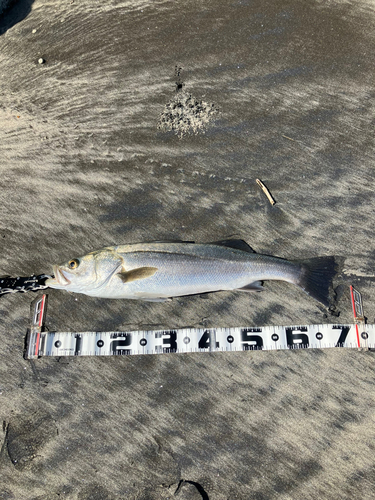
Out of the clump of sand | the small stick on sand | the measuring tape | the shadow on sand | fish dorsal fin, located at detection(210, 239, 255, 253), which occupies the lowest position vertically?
the measuring tape

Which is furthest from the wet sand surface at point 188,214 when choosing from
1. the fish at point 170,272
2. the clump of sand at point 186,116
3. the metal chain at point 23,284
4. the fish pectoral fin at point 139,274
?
the fish pectoral fin at point 139,274

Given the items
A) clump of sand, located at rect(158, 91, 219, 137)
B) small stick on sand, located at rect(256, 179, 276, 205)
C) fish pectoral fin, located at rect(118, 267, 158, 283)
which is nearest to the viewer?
fish pectoral fin, located at rect(118, 267, 158, 283)

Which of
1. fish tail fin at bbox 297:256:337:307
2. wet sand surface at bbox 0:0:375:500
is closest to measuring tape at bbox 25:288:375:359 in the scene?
wet sand surface at bbox 0:0:375:500

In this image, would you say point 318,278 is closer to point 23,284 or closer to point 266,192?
point 266,192

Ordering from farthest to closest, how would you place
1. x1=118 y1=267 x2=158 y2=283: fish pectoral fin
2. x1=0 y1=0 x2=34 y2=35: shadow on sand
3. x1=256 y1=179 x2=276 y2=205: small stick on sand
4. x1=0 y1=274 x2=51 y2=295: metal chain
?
x1=0 y1=0 x2=34 y2=35: shadow on sand → x1=256 y1=179 x2=276 y2=205: small stick on sand → x1=0 y1=274 x2=51 y2=295: metal chain → x1=118 y1=267 x2=158 y2=283: fish pectoral fin

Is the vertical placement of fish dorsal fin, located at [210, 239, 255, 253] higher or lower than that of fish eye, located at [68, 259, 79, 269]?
lower

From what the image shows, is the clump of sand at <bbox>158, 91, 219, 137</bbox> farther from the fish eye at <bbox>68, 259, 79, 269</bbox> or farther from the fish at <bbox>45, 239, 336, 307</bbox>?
the fish eye at <bbox>68, 259, 79, 269</bbox>

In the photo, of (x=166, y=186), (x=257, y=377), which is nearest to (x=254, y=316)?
(x=257, y=377)
